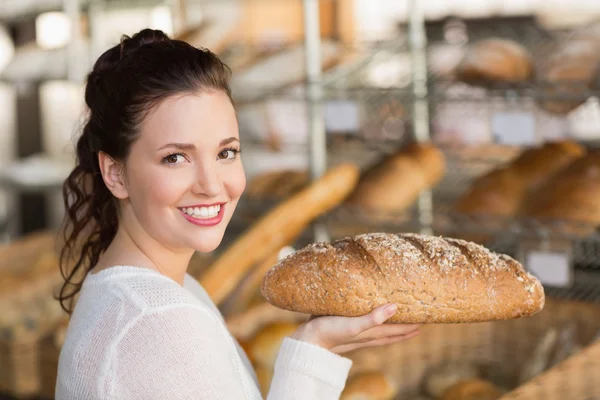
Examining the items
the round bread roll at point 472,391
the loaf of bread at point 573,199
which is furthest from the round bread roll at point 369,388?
the loaf of bread at point 573,199

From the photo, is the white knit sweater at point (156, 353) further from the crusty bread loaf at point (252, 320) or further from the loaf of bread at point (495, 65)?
the loaf of bread at point (495, 65)

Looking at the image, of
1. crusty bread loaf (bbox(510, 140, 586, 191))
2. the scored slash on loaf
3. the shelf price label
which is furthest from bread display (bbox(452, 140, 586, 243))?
the scored slash on loaf

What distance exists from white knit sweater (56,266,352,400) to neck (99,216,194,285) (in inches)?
1.2

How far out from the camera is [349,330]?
1.17 meters

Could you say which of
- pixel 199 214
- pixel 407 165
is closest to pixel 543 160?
pixel 407 165

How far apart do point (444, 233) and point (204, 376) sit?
1.45m

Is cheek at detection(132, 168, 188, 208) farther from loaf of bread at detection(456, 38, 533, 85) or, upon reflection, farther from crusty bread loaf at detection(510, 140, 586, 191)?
crusty bread loaf at detection(510, 140, 586, 191)

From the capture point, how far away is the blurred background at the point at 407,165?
2127 millimetres

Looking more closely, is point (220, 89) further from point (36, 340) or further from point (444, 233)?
point (36, 340)

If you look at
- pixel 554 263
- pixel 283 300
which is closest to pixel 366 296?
pixel 283 300

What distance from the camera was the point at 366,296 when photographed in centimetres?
123

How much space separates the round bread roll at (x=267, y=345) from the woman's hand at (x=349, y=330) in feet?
A: 2.73

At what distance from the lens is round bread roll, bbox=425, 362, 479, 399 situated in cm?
214

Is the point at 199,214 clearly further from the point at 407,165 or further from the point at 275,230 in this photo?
the point at 407,165
